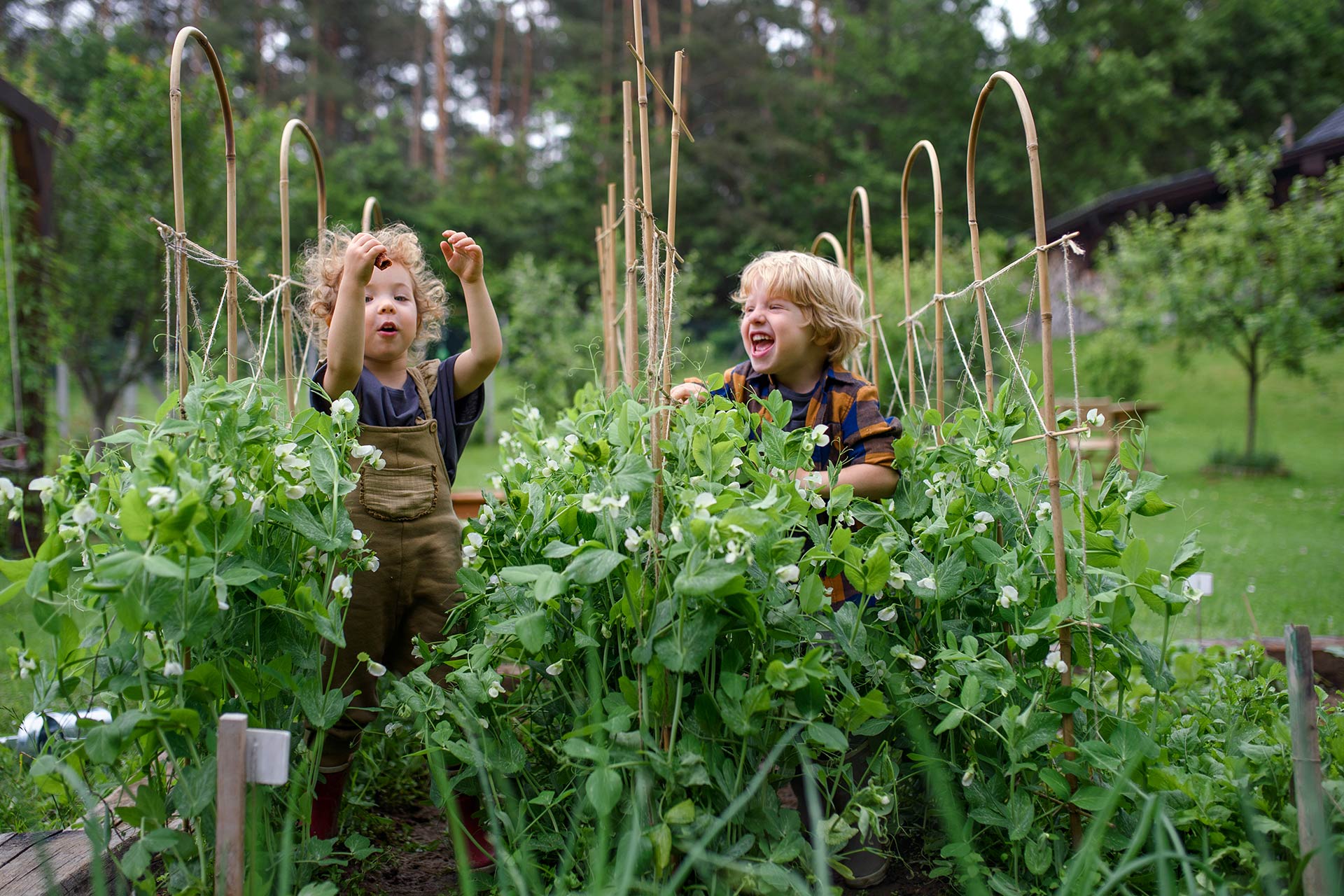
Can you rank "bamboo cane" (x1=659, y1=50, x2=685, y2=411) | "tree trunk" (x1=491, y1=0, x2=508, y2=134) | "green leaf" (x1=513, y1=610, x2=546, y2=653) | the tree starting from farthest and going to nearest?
"tree trunk" (x1=491, y1=0, x2=508, y2=134), the tree, "bamboo cane" (x1=659, y1=50, x2=685, y2=411), "green leaf" (x1=513, y1=610, x2=546, y2=653)

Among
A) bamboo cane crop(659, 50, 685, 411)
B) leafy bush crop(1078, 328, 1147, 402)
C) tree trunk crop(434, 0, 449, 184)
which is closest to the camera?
bamboo cane crop(659, 50, 685, 411)

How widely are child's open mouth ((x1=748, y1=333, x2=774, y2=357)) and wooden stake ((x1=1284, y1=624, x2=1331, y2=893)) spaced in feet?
3.76

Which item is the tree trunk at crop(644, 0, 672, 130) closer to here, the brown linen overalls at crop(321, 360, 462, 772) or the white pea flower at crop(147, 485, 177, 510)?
the brown linen overalls at crop(321, 360, 462, 772)

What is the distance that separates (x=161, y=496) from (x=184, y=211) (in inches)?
29.6

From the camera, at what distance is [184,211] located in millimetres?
1707

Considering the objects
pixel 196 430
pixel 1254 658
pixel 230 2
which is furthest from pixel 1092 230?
pixel 196 430

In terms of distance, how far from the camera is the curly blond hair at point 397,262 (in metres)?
2.12

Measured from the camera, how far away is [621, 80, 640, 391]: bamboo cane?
1629 millimetres

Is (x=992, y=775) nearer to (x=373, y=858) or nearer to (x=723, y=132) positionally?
(x=373, y=858)

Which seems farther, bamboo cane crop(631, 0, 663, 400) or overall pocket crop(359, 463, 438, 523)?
overall pocket crop(359, 463, 438, 523)

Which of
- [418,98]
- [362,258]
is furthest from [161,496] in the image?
[418,98]

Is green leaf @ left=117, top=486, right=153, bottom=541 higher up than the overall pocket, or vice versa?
green leaf @ left=117, top=486, right=153, bottom=541

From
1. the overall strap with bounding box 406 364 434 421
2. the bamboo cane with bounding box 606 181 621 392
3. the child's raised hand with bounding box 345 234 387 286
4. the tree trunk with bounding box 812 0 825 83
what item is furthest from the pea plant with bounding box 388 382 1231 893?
the tree trunk with bounding box 812 0 825 83

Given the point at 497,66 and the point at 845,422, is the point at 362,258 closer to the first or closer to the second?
the point at 845,422
